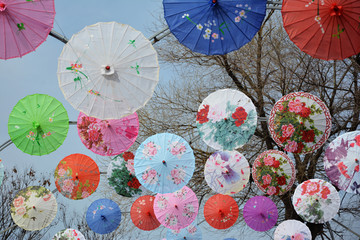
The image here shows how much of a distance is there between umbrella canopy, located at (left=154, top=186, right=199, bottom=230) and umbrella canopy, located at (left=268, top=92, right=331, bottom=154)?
2159mm

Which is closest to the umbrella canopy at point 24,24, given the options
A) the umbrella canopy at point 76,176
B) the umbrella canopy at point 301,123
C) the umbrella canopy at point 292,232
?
the umbrella canopy at point 76,176

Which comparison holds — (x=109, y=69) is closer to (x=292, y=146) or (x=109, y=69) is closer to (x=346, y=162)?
(x=292, y=146)

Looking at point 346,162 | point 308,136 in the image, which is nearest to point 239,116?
point 308,136

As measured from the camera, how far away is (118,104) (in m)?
4.57

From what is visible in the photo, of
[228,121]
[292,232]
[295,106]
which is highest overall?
[295,106]

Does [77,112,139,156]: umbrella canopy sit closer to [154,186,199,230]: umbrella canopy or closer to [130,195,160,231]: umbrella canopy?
[154,186,199,230]: umbrella canopy

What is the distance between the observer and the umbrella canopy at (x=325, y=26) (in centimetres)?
418

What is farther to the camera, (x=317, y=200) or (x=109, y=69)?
(x=317, y=200)

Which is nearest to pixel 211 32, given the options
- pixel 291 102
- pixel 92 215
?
pixel 291 102

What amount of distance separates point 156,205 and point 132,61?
3.52 m

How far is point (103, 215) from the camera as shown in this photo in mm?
7699

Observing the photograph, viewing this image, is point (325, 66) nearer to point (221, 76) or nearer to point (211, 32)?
point (221, 76)

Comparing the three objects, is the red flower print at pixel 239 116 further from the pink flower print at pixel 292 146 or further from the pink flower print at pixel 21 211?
the pink flower print at pixel 21 211

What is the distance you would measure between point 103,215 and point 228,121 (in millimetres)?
3347
